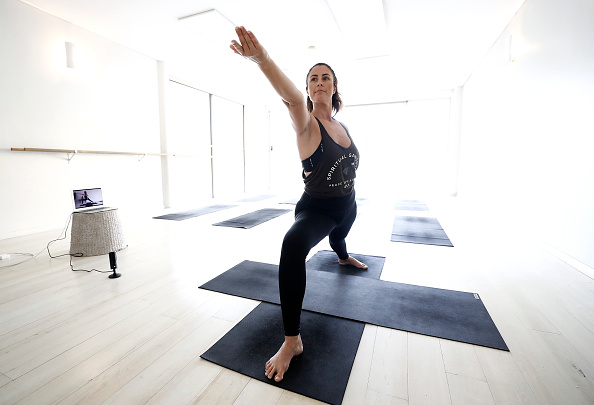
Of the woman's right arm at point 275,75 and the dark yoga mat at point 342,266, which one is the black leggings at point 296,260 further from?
the dark yoga mat at point 342,266

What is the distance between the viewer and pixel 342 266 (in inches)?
87.3

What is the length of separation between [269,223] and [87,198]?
223 centimetres

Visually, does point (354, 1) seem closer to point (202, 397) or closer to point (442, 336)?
point (442, 336)

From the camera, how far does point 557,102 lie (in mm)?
2562

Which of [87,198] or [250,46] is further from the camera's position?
[87,198]

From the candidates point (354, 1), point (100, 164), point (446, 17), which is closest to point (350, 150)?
point (354, 1)

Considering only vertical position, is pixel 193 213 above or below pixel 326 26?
below

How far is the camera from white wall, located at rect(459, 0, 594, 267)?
2.18 meters

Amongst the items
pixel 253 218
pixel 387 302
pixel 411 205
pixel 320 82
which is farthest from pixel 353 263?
pixel 411 205

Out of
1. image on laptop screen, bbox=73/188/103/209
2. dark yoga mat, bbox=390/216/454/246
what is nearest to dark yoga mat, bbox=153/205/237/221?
image on laptop screen, bbox=73/188/103/209

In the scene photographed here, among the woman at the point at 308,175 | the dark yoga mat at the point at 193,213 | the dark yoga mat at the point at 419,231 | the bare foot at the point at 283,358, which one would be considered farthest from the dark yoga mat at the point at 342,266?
the dark yoga mat at the point at 193,213

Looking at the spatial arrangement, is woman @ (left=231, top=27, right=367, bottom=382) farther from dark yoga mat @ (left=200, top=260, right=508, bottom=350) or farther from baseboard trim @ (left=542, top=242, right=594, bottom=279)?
baseboard trim @ (left=542, top=242, right=594, bottom=279)

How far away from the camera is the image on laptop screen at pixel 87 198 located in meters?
3.34

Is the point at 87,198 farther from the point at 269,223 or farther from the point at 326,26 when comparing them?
the point at 326,26
